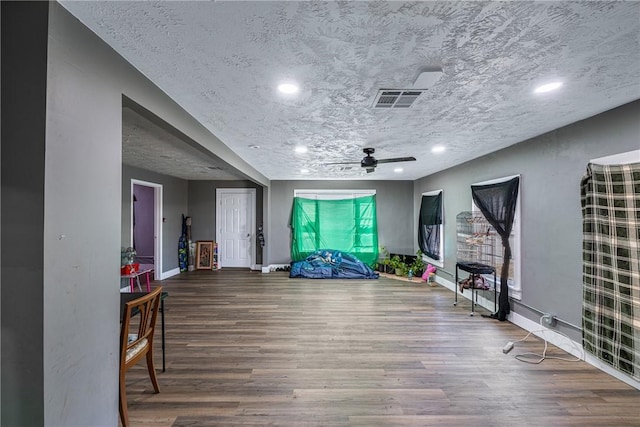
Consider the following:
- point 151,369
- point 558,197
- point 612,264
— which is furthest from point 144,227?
point 612,264

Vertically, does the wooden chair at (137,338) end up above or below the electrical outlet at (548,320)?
above

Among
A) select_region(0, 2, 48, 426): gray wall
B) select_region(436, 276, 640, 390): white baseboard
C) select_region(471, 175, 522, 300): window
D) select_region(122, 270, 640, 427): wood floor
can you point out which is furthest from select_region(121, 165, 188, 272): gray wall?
select_region(436, 276, 640, 390): white baseboard

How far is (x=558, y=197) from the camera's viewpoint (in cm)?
295

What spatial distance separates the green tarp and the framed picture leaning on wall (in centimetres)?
214

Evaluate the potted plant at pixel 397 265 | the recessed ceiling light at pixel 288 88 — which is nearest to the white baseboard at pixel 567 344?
the potted plant at pixel 397 265

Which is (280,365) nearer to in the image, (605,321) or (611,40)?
(605,321)

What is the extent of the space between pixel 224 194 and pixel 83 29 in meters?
6.10

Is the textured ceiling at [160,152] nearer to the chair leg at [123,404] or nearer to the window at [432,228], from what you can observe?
A: the chair leg at [123,404]

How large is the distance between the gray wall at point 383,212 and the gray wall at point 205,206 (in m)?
0.54

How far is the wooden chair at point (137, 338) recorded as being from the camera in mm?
1713

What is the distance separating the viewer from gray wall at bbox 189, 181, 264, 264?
7195mm

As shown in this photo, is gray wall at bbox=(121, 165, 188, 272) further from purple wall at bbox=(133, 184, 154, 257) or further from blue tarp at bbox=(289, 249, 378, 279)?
blue tarp at bbox=(289, 249, 378, 279)

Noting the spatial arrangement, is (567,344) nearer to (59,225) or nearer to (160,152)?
(59,225)

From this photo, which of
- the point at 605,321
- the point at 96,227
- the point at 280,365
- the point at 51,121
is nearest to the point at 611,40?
the point at 605,321
